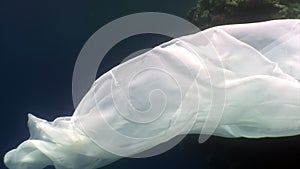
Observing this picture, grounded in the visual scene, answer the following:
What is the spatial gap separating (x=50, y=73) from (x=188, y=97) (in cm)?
102

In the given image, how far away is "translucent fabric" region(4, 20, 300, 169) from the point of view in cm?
Result: 173

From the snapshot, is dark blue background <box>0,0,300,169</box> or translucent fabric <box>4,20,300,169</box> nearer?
translucent fabric <box>4,20,300,169</box>

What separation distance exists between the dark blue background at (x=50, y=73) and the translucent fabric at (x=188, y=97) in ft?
1.75

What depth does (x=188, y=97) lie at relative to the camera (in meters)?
1.73

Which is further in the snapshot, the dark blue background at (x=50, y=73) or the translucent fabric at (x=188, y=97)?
the dark blue background at (x=50, y=73)

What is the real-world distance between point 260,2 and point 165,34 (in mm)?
547

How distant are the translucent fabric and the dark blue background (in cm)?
53

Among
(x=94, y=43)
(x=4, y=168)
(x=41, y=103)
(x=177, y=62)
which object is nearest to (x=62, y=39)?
(x=94, y=43)

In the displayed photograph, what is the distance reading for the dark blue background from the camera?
2.40 meters

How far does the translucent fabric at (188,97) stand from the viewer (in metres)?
1.73

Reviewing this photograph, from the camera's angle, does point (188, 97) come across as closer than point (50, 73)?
Yes

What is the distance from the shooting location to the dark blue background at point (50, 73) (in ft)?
7.87

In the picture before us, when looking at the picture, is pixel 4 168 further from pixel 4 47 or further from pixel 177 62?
pixel 177 62

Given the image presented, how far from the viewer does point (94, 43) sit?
2461 mm
